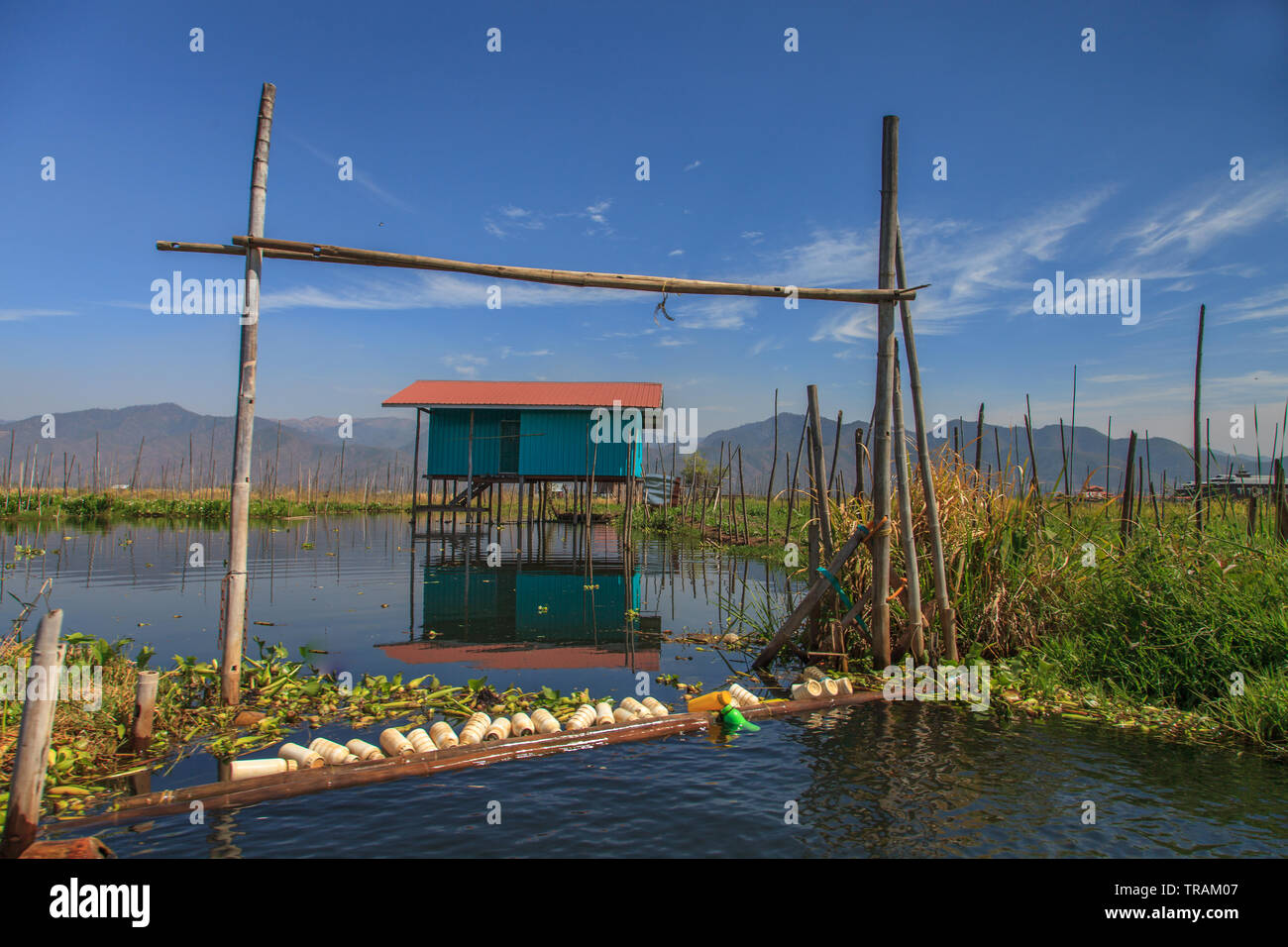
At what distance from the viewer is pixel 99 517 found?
3362 cm

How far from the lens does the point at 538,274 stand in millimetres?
6402

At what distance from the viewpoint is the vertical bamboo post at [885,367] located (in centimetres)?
691

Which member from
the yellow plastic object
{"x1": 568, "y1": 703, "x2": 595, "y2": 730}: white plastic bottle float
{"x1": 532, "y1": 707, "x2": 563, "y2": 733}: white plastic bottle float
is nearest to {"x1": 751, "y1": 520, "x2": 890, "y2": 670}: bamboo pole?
the yellow plastic object

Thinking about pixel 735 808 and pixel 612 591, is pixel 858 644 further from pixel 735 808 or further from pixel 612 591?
pixel 612 591

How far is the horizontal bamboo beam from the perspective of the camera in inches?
238

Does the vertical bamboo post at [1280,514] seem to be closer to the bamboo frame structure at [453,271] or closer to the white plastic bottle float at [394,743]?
the bamboo frame structure at [453,271]

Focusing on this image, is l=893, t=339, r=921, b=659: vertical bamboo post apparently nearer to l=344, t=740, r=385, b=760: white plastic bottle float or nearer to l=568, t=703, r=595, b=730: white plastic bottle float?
l=568, t=703, r=595, b=730: white plastic bottle float

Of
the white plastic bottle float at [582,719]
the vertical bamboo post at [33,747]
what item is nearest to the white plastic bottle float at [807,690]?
the white plastic bottle float at [582,719]

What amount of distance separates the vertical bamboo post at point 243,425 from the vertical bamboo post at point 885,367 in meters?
5.51

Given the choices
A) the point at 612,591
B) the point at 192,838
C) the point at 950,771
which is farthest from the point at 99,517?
the point at 950,771

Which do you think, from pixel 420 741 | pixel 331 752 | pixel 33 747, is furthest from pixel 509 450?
pixel 33 747

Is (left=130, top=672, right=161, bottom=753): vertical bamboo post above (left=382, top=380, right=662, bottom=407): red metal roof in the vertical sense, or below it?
below

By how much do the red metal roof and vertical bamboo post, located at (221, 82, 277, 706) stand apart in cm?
1953
